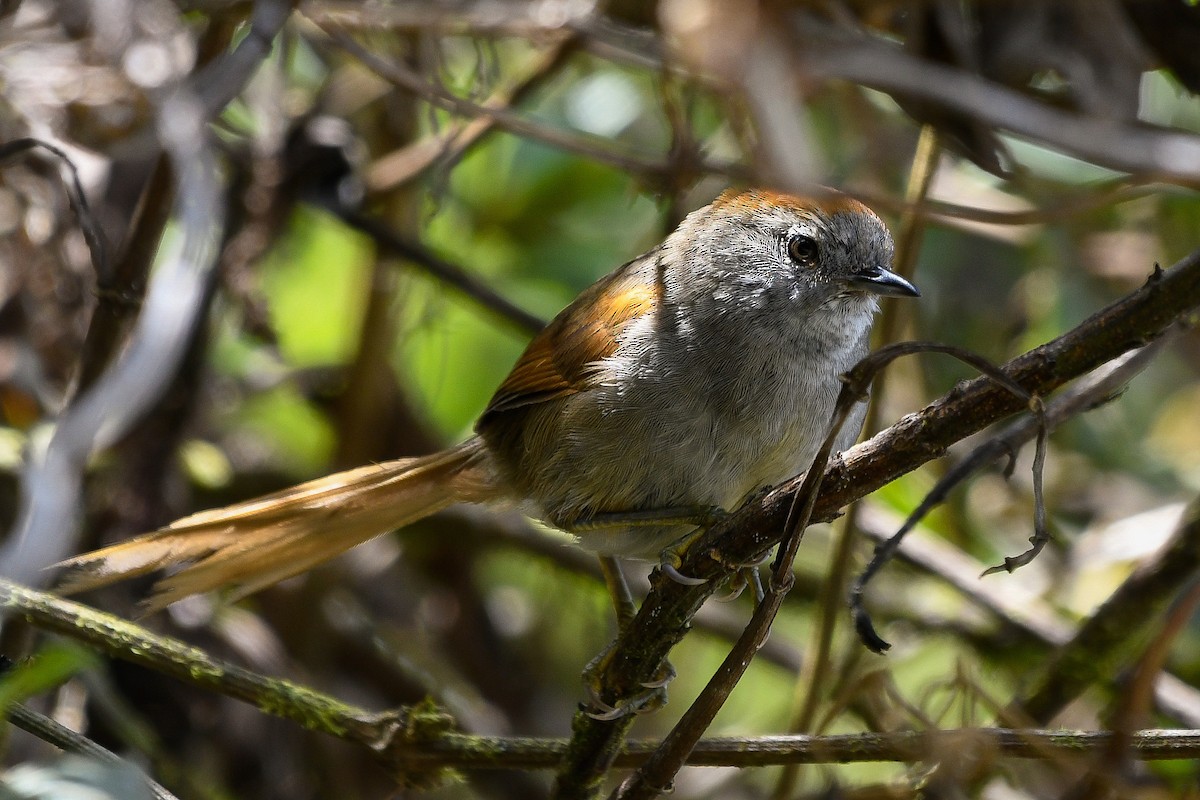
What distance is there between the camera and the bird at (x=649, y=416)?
296cm

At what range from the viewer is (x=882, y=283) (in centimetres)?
318

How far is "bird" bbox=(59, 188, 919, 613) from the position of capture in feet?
9.72

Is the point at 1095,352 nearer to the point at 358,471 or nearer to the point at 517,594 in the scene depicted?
the point at 358,471

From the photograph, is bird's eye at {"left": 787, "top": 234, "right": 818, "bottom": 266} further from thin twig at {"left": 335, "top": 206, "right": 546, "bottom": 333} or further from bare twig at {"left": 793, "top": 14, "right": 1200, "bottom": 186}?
thin twig at {"left": 335, "top": 206, "right": 546, "bottom": 333}

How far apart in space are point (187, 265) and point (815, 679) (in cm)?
198

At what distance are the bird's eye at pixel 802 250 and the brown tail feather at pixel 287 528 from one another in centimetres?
106

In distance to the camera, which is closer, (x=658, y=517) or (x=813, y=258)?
(x=658, y=517)

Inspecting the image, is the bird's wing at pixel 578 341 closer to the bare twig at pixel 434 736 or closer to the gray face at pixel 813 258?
the gray face at pixel 813 258

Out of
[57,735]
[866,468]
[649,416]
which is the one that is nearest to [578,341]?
[649,416]

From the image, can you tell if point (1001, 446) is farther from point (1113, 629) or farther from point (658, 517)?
point (1113, 629)

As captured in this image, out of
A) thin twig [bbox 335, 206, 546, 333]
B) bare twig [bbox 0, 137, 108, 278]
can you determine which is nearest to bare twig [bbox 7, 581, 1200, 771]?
bare twig [bbox 0, 137, 108, 278]

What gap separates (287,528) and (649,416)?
3.28 feet

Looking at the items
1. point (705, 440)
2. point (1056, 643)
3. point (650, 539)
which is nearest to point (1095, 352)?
point (705, 440)

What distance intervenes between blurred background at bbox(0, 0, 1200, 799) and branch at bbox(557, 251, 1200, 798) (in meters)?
0.66
